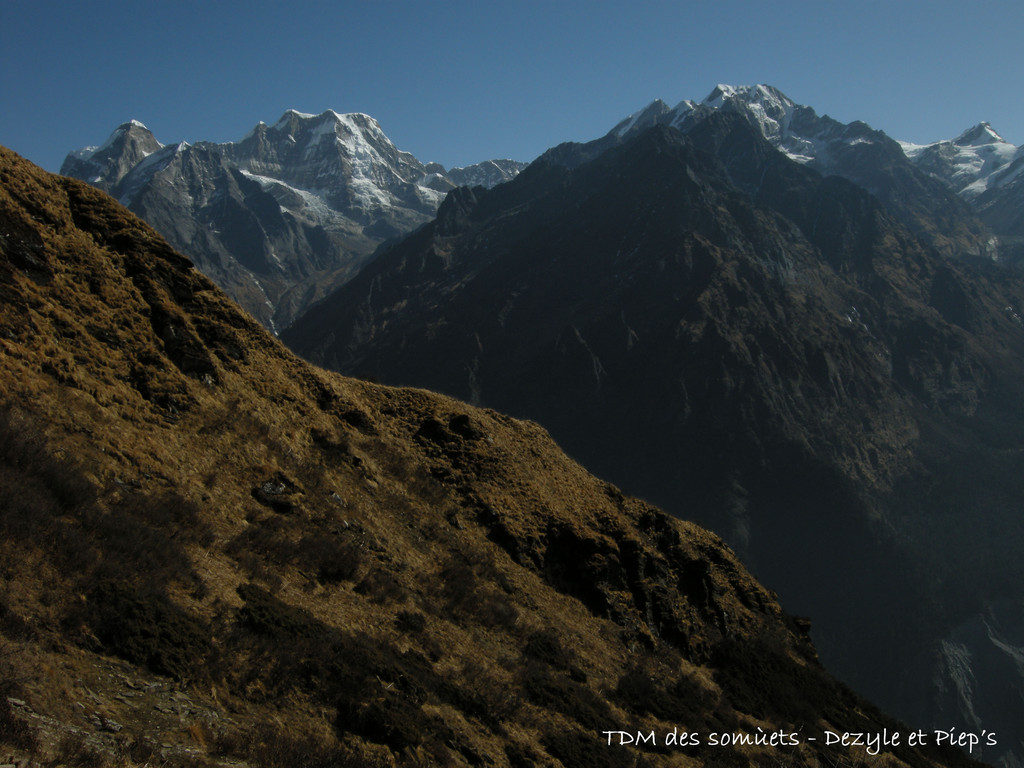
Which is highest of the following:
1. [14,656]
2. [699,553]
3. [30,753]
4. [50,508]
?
[699,553]

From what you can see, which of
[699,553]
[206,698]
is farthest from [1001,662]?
[206,698]

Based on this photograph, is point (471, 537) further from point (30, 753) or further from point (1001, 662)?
point (1001, 662)

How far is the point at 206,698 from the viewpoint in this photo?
11.7 m

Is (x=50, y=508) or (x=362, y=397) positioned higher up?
(x=362, y=397)

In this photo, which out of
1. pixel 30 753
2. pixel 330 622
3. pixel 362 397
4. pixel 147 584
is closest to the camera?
pixel 30 753

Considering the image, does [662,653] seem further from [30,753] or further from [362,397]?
[30,753]

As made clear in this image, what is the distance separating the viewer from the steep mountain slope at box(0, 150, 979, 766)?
1155cm

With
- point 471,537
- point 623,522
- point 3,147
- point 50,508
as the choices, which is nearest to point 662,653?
point 623,522

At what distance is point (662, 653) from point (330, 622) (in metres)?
16.4

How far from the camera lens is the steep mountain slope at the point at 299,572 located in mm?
11547

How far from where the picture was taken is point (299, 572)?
1842cm

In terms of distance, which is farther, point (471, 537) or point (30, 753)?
point (471, 537)

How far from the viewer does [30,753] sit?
8352 mm

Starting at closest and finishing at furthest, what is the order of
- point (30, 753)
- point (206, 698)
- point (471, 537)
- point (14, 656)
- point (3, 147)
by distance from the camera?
point (30, 753), point (14, 656), point (206, 698), point (3, 147), point (471, 537)
